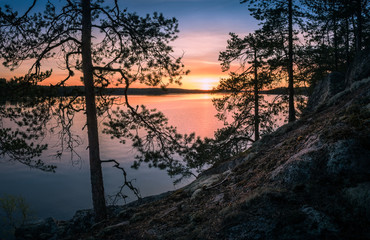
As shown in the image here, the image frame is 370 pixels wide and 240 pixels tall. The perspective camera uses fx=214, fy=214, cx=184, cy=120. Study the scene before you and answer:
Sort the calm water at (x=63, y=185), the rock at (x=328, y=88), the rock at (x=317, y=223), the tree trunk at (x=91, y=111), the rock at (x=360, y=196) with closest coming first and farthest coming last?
the rock at (x=317, y=223) → the rock at (x=360, y=196) → the tree trunk at (x=91, y=111) → the rock at (x=328, y=88) → the calm water at (x=63, y=185)

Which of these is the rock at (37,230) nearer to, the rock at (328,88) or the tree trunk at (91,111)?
the tree trunk at (91,111)

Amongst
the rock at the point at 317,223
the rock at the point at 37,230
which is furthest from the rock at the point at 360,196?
the rock at the point at 37,230

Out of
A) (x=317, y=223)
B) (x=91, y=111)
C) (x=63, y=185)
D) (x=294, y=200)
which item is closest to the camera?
(x=317, y=223)

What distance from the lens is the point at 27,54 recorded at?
740 centimetres

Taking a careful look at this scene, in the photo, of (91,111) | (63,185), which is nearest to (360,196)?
(91,111)

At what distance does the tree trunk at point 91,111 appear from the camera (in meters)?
7.59

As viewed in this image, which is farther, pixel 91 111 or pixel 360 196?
pixel 91 111

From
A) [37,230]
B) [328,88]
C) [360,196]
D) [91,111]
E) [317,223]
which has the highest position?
[328,88]

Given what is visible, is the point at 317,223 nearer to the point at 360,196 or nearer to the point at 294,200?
the point at 294,200

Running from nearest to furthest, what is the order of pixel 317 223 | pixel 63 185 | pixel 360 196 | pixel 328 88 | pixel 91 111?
pixel 317 223 < pixel 360 196 < pixel 91 111 < pixel 328 88 < pixel 63 185

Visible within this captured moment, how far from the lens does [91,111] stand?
25.9 ft

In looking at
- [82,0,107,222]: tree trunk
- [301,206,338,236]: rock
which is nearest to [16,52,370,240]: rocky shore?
[301,206,338,236]: rock

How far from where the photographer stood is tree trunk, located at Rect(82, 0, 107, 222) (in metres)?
7.59

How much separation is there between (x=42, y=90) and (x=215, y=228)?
279 inches
